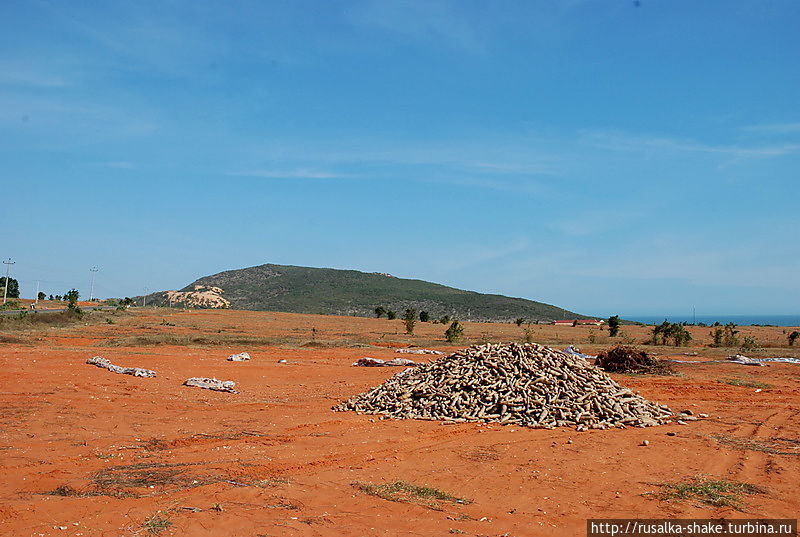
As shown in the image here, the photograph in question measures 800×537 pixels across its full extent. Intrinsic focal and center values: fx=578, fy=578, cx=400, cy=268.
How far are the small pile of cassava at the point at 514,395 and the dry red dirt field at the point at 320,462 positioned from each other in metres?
0.52

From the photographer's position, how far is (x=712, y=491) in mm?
7090

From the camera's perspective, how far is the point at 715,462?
337 inches

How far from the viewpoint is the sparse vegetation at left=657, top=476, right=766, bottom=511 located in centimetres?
671

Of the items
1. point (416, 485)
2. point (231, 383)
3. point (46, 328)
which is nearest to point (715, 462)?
point (416, 485)

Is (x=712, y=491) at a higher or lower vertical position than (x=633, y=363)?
lower

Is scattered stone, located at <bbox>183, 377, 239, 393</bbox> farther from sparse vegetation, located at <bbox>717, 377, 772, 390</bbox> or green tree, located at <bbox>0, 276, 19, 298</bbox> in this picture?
green tree, located at <bbox>0, 276, 19, 298</bbox>

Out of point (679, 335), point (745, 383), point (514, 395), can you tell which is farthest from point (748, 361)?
point (514, 395)

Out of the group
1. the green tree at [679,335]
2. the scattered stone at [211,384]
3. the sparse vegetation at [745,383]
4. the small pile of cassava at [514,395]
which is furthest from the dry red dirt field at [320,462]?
the green tree at [679,335]

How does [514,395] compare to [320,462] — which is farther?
[514,395]

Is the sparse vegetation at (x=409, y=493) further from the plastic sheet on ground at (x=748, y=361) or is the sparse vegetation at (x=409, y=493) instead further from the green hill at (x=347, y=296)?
the green hill at (x=347, y=296)

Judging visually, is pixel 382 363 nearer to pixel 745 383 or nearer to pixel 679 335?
pixel 745 383

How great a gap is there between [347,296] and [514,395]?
3791 inches

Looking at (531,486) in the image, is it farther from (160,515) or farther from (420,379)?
(420,379)

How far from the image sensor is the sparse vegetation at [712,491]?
671cm
